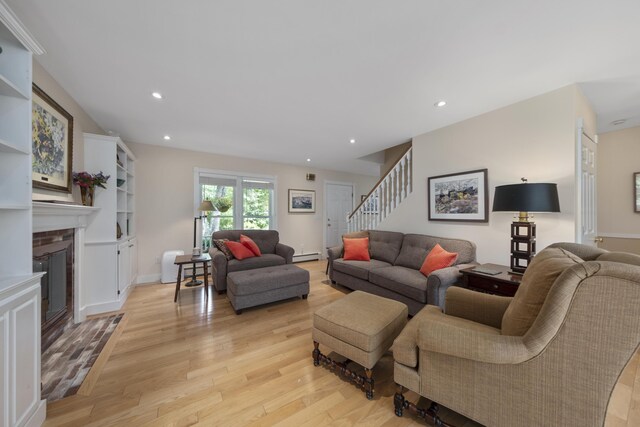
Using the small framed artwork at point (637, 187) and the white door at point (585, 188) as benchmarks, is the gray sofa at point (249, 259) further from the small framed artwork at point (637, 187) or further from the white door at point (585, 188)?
the small framed artwork at point (637, 187)

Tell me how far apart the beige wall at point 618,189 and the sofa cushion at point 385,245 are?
9.17 feet

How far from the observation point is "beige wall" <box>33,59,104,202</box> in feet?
6.19

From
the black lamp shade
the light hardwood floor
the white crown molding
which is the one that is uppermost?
the white crown molding

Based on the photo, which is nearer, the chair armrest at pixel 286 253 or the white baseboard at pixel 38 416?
the white baseboard at pixel 38 416

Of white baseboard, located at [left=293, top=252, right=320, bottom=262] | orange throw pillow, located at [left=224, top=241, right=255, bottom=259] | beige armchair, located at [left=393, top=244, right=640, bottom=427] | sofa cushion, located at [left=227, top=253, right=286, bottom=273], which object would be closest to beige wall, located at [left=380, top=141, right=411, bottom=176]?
white baseboard, located at [left=293, top=252, right=320, bottom=262]

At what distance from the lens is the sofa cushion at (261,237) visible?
12.9 ft

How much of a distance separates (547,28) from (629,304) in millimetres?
1665

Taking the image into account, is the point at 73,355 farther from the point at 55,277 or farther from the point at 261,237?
the point at 261,237

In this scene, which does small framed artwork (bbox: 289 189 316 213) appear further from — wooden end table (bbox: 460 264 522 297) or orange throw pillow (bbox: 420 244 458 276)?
wooden end table (bbox: 460 264 522 297)

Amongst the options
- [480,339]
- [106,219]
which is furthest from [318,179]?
[480,339]

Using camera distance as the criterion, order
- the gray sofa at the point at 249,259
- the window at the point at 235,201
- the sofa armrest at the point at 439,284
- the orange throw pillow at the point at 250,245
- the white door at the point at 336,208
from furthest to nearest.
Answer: the white door at the point at 336,208, the window at the point at 235,201, the orange throw pillow at the point at 250,245, the gray sofa at the point at 249,259, the sofa armrest at the point at 439,284

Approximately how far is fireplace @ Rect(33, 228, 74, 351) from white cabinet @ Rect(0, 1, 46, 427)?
804mm

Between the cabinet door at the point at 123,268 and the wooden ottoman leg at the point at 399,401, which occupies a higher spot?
the cabinet door at the point at 123,268

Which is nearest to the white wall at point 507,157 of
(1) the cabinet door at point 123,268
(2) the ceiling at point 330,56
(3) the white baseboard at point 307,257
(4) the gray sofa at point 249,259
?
(2) the ceiling at point 330,56
